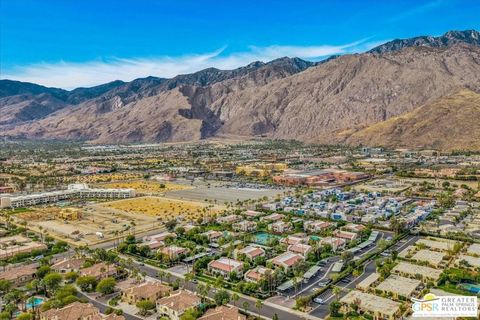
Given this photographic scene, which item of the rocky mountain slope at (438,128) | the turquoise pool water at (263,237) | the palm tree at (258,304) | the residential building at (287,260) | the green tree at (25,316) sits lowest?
the turquoise pool water at (263,237)

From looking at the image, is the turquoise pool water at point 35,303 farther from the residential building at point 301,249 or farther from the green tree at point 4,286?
the residential building at point 301,249

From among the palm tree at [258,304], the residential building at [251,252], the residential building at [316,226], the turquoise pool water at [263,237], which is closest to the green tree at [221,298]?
the palm tree at [258,304]

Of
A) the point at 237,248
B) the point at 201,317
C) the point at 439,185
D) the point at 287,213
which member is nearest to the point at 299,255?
the point at 237,248

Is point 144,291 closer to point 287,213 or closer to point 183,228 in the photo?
point 183,228

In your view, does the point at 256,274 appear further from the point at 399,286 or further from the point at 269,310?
the point at 399,286

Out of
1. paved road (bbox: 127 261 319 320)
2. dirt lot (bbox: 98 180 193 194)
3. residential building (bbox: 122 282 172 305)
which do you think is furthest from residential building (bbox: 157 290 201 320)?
dirt lot (bbox: 98 180 193 194)

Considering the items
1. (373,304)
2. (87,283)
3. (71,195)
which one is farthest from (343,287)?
(71,195)
